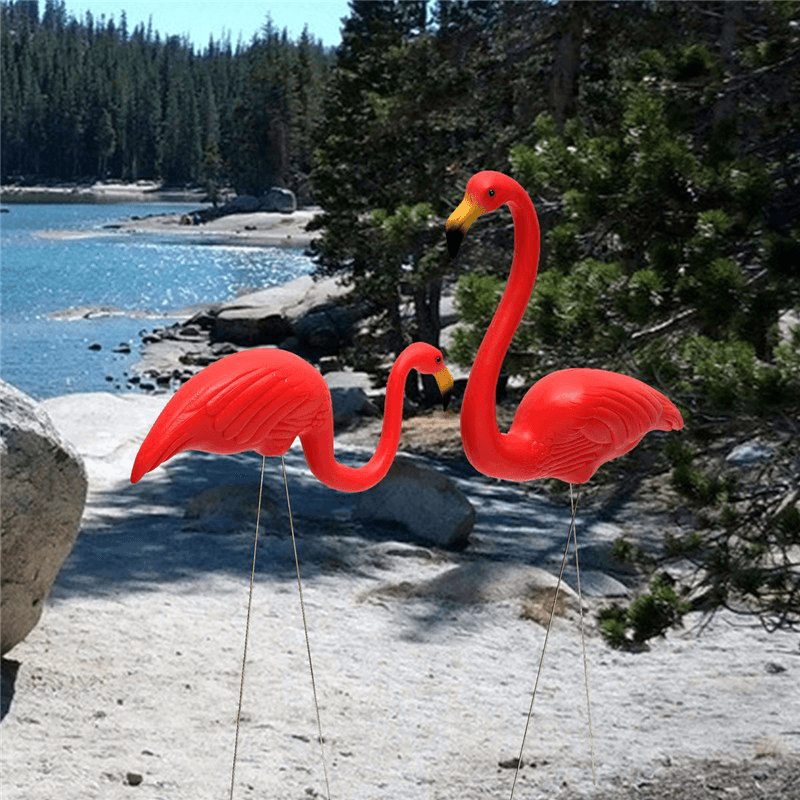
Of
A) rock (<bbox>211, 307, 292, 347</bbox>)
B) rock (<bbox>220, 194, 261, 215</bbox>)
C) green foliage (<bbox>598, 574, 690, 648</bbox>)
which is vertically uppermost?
rock (<bbox>220, 194, 261, 215</bbox>)

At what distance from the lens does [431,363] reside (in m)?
3.15

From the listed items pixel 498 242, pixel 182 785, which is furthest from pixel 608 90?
pixel 182 785

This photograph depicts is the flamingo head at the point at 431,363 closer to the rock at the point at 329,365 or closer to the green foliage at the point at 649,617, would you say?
the green foliage at the point at 649,617

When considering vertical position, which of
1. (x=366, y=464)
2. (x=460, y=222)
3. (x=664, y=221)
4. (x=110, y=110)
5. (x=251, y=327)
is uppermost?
(x=110, y=110)

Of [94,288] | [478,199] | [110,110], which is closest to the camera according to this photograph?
[478,199]

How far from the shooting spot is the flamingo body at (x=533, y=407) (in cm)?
302

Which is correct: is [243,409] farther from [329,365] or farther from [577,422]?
[329,365]

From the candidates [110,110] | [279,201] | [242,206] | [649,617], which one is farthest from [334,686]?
[110,110]

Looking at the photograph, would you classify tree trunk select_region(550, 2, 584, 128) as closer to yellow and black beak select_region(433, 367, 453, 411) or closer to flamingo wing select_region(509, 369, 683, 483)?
flamingo wing select_region(509, 369, 683, 483)

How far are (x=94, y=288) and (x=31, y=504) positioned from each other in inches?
1178

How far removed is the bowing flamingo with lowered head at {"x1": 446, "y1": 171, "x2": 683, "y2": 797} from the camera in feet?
9.90

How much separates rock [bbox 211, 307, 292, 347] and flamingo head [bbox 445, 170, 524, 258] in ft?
73.9

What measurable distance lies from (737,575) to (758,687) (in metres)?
2.24

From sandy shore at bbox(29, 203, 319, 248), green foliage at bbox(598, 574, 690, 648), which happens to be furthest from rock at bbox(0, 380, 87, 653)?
sandy shore at bbox(29, 203, 319, 248)
